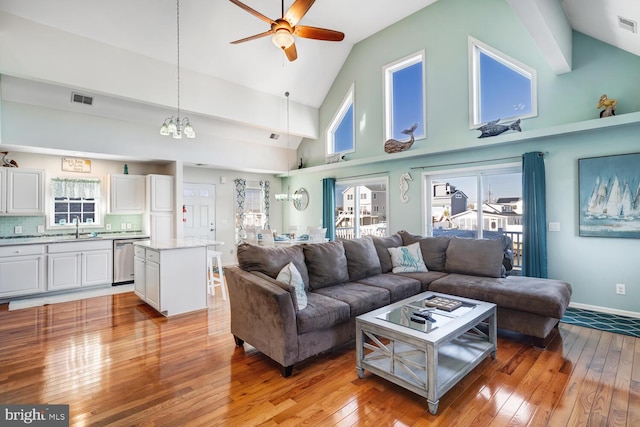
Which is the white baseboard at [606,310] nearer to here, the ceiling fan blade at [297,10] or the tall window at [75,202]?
the ceiling fan blade at [297,10]

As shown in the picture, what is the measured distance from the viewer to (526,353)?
2.88 meters

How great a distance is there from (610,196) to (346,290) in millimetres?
3588

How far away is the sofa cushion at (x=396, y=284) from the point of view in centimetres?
344

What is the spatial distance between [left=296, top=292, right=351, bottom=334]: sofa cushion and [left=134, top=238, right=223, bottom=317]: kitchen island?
78.6 inches

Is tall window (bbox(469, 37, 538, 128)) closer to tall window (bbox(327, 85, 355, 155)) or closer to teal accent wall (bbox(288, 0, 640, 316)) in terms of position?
teal accent wall (bbox(288, 0, 640, 316))

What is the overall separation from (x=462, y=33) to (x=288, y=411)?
19.8 ft

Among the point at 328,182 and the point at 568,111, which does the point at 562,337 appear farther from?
the point at 328,182

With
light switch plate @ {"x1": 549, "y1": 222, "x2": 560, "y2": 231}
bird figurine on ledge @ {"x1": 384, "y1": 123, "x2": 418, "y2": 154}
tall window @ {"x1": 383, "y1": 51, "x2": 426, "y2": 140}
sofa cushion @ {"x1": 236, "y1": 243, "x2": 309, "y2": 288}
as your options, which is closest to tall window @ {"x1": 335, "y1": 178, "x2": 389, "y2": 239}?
bird figurine on ledge @ {"x1": 384, "y1": 123, "x2": 418, "y2": 154}

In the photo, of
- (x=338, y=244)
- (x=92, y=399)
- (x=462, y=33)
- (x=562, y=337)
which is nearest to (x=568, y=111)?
(x=462, y=33)

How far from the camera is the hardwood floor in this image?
2.01m

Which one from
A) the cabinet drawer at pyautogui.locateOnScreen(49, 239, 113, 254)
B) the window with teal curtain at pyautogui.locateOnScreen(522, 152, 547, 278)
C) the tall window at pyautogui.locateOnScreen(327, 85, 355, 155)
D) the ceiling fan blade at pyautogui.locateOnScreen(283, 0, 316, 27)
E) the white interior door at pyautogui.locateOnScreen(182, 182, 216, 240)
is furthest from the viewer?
the tall window at pyautogui.locateOnScreen(327, 85, 355, 155)

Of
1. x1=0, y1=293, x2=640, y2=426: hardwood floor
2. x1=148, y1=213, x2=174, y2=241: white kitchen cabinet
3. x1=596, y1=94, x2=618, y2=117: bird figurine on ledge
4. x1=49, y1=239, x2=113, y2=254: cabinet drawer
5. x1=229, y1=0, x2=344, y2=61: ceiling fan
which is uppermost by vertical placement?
x1=229, y1=0, x2=344, y2=61: ceiling fan

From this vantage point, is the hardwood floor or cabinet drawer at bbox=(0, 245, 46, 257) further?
cabinet drawer at bbox=(0, 245, 46, 257)

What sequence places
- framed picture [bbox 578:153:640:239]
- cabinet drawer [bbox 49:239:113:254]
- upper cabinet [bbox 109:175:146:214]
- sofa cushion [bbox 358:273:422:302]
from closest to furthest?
sofa cushion [bbox 358:273:422:302]
framed picture [bbox 578:153:640:239]
cabinet drawer [bbox 49:239:113:254]
upper cabinet [bbox 109:175:146:214]
